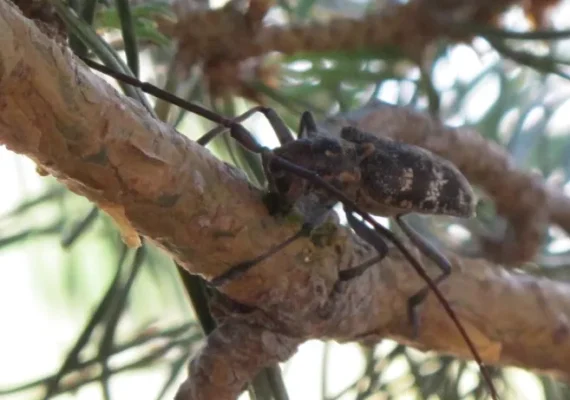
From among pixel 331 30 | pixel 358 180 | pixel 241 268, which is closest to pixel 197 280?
pixel 241 268

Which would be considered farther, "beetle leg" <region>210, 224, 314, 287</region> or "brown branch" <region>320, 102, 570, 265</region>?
"brown branch" <region>320, 102, 570, 265</region>

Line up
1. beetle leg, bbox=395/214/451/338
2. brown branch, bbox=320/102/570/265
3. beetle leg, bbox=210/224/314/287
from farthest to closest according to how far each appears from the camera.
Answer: brown branch, bbox=320/102/570/265, beetle leg, bbox=395/214/451/338, beetle leg, bbox=210/224/314/287

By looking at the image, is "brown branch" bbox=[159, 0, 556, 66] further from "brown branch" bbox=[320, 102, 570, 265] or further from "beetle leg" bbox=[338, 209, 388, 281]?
"beetle leg" bbox=[338, 209, 388, 281]

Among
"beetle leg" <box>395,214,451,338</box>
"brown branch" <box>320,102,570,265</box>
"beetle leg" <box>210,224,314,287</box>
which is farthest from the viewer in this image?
"brown branch" <box>320,102,570,265</box>

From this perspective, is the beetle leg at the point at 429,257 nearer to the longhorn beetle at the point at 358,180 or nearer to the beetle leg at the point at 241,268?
the longhorn beetle at the point at 358,180

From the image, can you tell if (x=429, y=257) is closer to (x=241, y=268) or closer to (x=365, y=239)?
(x=365, y=239)

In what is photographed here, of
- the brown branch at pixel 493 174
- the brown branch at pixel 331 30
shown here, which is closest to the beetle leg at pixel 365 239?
the brown branch at pixel 493 174

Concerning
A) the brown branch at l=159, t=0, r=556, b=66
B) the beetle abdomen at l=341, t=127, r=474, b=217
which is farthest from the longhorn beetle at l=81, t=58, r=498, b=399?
the brown branch at l=159, t=0, r=556, b=66
